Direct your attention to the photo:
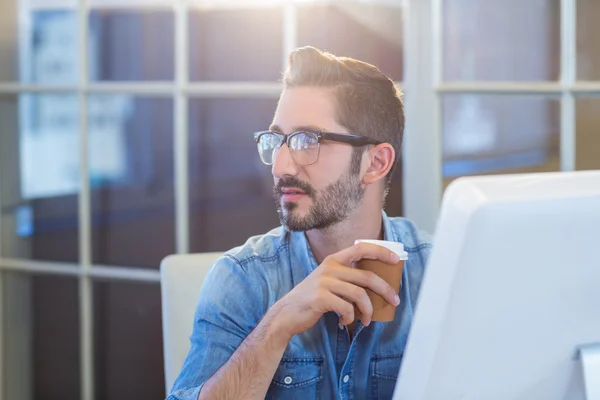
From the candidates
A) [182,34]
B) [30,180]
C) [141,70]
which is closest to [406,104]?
[182,34]

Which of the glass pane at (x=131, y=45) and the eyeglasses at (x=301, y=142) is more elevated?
the glass pane at (x=131, y=45)

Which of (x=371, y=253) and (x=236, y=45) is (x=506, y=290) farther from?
(x=236, y=45)

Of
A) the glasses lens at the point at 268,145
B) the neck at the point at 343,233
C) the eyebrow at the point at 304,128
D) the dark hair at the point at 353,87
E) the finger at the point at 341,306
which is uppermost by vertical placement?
the dark hair at the point at 353,87

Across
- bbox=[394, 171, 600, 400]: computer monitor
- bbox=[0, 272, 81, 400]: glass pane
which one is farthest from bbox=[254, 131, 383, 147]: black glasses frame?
bbox=[0, 272, 81, 400]: glass pane

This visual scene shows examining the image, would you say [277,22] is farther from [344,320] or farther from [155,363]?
[344,320]

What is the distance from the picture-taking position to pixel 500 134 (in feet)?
6.64

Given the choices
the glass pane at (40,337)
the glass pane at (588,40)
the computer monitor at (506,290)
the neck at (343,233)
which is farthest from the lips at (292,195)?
the glass pane at (40,337)

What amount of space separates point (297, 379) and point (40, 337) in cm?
162

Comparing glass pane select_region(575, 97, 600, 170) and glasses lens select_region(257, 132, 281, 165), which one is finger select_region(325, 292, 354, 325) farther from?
glass pane select_region(575, 97, 600, 170)

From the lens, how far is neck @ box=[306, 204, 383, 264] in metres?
1.47

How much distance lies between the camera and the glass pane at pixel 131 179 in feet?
8.00

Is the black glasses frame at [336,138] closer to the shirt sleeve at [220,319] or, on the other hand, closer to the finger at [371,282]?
the shirt sleeve at [220,319]

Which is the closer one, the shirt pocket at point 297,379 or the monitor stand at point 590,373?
the monitor stand at point 590,373

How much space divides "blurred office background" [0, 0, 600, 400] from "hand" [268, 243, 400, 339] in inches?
39.1
